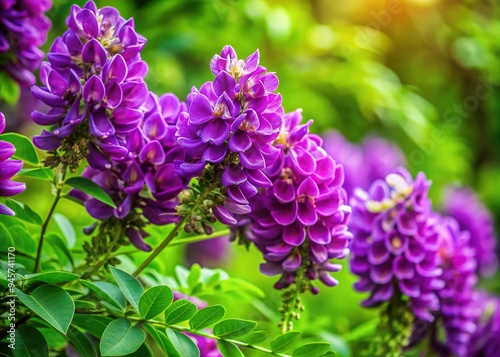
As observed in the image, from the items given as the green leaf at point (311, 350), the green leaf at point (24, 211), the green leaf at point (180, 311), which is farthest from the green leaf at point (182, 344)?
the green leaf at point (24, 211)

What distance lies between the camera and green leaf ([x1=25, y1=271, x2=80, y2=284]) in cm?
70

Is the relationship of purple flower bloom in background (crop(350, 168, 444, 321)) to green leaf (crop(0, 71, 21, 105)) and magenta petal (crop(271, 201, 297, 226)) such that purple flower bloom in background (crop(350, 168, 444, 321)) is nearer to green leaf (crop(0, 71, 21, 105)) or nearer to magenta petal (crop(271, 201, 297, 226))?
magenta petal (crop(271, 201, 297, 226))

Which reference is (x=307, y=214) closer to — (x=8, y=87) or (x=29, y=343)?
(x=29, y=343)

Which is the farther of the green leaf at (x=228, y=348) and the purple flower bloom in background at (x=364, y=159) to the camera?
the purple flower bloom in background at (x=364, y=159)

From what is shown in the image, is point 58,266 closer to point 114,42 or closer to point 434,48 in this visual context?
point 114,42

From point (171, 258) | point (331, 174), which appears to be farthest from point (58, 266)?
point (171, 258)

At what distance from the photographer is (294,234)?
0.86m

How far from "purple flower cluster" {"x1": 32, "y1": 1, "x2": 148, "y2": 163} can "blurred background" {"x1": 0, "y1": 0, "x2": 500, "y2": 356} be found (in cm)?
24

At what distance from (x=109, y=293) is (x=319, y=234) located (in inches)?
10.9

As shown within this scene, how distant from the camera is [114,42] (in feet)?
2.63

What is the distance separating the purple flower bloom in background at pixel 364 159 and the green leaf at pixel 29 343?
4.56ft

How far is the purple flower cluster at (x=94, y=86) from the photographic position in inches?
29.9

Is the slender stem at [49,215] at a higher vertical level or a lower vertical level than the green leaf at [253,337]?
higher

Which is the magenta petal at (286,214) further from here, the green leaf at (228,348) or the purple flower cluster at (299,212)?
the green leaf at (228,348)
